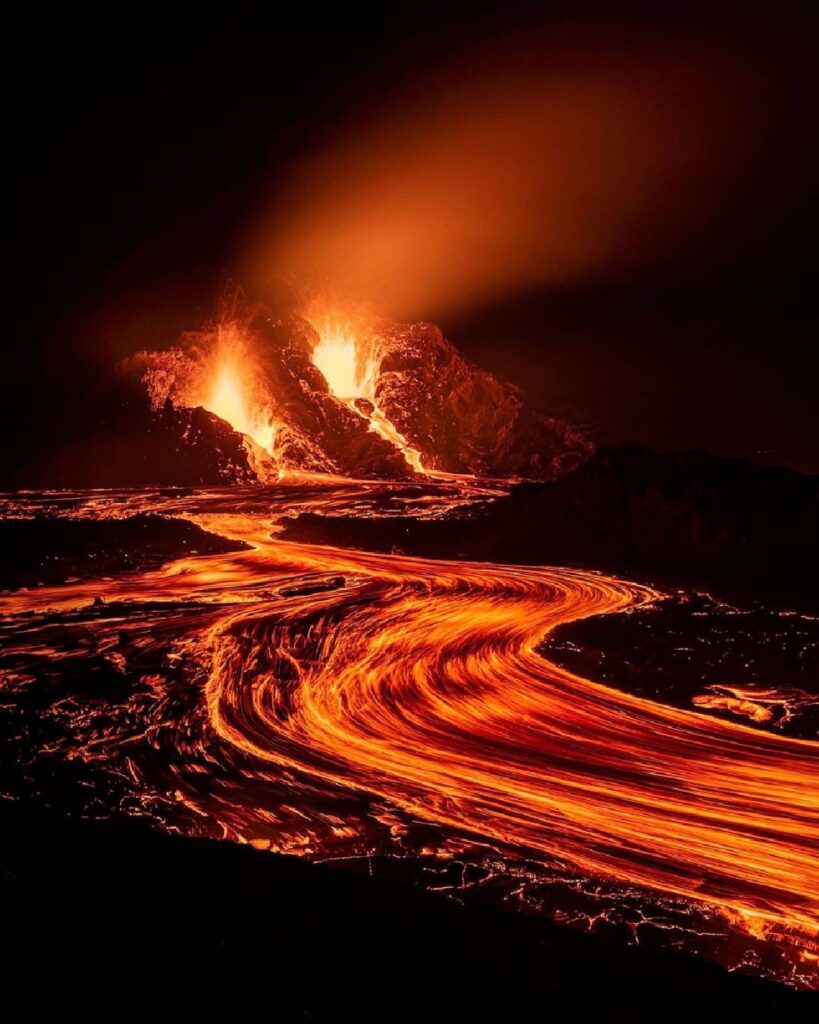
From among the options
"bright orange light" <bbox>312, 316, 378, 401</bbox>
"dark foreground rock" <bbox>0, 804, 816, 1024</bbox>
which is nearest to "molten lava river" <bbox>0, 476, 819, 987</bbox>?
"dark foreground rock" <bbox>0, 804, 816, 1024</bbox>

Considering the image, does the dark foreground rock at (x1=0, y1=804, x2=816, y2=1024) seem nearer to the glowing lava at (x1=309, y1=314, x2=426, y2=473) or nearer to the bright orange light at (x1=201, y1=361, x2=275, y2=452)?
the bright orange light at (x1=201, y1=361, x2=275, y2=452)

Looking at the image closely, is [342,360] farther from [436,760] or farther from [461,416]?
[436,760]

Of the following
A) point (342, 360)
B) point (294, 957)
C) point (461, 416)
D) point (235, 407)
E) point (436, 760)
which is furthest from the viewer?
point (342, 360)

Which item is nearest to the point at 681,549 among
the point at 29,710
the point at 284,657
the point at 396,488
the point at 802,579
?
the point at 802,579

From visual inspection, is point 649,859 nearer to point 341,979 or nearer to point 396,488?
point 341,979


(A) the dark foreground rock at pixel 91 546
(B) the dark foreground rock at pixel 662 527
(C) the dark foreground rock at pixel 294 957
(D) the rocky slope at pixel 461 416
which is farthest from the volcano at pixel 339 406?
(C) the dark foreground rock at pixel 294 957

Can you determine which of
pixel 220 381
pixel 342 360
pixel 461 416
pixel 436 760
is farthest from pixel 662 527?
pixel 342 360
